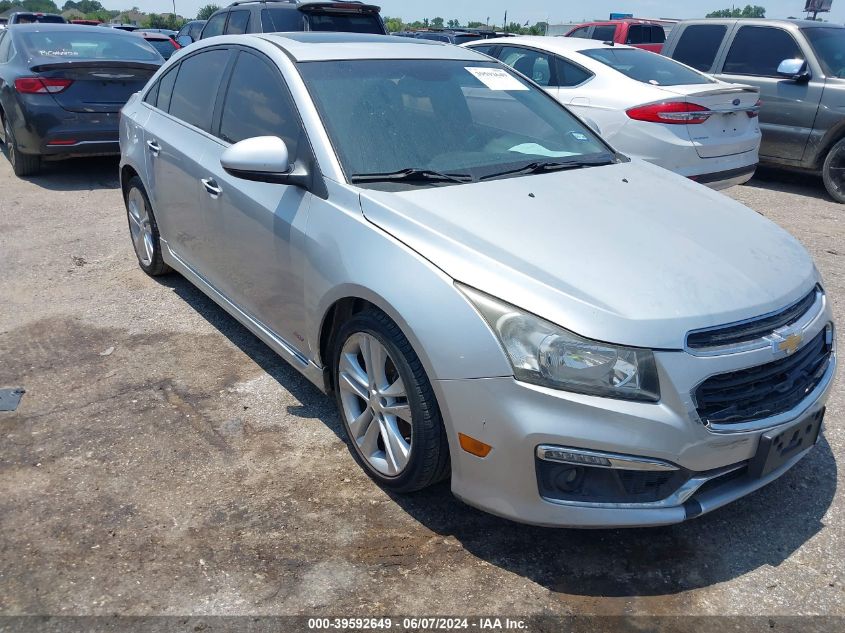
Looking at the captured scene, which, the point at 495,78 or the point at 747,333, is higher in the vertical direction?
the point at 495,78

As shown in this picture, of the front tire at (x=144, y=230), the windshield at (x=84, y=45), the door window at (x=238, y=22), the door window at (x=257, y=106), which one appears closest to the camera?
the door window at (x=257, y=106)

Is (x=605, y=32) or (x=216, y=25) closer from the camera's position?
(x=216, y=25)

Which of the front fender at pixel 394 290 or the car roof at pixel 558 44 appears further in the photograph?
the car roof at pixel 558 44

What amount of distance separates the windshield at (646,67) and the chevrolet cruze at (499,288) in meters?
3.32

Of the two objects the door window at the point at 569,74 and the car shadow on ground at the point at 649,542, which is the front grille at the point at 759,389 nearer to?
the car shadow on ground at the point at 649,542

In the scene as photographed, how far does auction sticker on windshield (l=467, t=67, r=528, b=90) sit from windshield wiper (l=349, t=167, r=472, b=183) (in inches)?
37.9

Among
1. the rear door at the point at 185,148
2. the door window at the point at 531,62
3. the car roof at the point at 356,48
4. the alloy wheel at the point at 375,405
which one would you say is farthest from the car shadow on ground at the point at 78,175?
the alloy wheel at the point at 375,405

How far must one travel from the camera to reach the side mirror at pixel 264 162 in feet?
10.5

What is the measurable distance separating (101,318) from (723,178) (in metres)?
5.09

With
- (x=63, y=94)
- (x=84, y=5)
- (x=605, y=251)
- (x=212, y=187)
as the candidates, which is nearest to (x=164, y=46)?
(x=63, y=94)

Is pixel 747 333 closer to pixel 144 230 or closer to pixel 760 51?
pixel 144 230

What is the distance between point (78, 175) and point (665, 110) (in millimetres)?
6631

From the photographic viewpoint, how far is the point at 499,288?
99.4 inches

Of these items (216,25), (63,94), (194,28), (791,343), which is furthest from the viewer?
(194,28)
